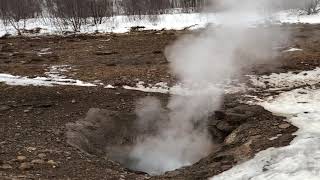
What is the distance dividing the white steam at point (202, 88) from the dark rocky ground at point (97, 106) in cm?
32

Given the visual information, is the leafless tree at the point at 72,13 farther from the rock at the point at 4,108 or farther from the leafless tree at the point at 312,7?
the rock at the point at 4,108

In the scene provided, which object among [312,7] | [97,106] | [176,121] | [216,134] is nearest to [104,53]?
[97,106]

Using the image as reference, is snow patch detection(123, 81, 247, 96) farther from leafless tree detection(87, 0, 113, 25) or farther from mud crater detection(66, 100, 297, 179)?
leafless tree detection(87, 0, 113, 25)

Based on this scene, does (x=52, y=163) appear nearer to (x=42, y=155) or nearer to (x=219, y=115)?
(x=42, y=155)

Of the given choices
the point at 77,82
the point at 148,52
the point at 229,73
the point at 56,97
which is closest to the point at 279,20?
the point at 148,52

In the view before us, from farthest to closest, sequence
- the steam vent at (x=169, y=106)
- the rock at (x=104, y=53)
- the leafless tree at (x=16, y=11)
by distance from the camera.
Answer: the leafless tree at (x=16, y=11) → the rock at (x=104, y=53) → the steam vent at (x=169, y=106)

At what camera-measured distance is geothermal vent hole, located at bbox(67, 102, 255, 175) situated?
827 cm

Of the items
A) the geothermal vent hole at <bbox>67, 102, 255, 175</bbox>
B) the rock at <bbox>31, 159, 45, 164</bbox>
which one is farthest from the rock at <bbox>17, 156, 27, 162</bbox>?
the geothermal vent hole at <bbox>67, 102, 255, 175</bbox>

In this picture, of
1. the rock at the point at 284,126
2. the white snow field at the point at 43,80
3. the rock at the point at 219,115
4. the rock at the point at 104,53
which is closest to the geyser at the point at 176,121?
the rock at the point at 219,115

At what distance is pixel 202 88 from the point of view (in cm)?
1059

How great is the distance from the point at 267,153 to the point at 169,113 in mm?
3092

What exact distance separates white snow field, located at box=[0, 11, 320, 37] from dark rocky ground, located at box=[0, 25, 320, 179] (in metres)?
2.86

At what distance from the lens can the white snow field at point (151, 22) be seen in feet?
65.0

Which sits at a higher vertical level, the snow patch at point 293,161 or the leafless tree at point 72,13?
the leafless tree at point 72,13
